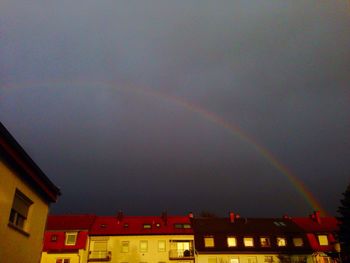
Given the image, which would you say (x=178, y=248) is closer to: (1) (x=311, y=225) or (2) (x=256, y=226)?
(2) (x=256, y=226)

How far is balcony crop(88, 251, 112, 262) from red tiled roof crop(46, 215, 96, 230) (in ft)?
11.7

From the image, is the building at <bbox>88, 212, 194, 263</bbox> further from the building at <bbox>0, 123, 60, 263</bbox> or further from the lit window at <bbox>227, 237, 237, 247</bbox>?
the building at <bbox>0, 123, 60, 263</bbox>

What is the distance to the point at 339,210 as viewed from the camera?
38719mm

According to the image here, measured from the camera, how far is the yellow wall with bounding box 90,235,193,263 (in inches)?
1971

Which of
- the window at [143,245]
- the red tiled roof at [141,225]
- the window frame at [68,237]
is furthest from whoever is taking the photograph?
the red tiled roof at [141,225]

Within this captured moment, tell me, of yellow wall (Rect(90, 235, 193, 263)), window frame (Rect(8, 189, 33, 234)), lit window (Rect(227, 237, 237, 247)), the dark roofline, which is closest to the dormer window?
yellow wall (Rect(90, 235, 193, 263))

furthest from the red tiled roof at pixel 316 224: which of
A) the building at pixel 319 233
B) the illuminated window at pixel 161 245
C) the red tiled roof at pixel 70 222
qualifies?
the red tiled roof at pixel 70 222

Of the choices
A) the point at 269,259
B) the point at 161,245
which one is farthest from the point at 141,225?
the point at 269,259

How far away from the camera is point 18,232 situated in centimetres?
1254

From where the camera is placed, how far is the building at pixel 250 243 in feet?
164

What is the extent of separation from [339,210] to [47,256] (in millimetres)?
35778

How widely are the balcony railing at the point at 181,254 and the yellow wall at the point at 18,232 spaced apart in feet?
123

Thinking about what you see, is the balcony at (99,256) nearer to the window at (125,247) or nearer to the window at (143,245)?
the window at (125,247)

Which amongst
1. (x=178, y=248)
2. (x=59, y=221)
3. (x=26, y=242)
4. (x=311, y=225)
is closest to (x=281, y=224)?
(x=311, y=225)
